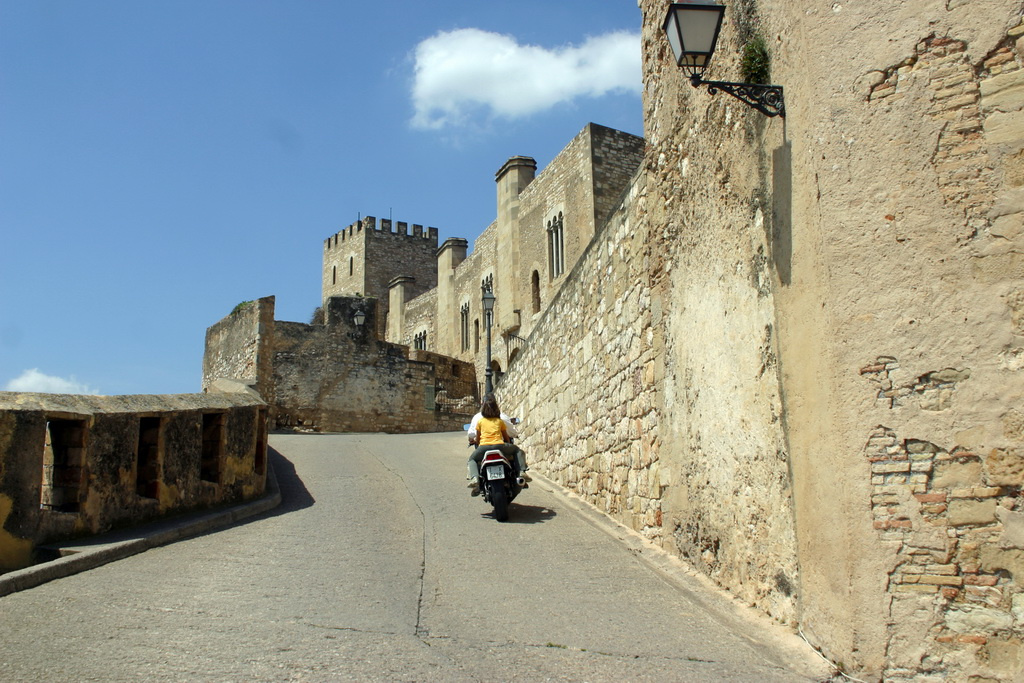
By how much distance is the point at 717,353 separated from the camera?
18.3 ft

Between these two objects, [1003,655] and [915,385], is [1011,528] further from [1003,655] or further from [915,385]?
[915,385]

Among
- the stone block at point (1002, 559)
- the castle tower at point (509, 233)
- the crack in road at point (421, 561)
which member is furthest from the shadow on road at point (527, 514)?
the castle tower at point (509, 233)

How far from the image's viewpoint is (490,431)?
8.94 m

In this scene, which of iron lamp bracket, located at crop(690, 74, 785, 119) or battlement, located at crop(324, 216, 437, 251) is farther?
battlement, located at crop(324, 216, 437, 251)

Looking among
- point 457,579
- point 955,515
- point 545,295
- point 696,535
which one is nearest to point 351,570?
point 457,579

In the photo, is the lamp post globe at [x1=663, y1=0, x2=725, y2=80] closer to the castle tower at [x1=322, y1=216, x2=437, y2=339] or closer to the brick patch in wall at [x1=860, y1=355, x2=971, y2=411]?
the brick patch in wall at [x1=860, y1=355, x2=971, y2=411]

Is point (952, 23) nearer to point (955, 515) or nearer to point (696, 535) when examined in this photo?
point (955, 515)

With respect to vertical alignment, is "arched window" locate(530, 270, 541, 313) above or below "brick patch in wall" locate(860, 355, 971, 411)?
above

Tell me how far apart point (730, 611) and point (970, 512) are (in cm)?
162

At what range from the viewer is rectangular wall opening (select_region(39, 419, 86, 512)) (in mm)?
6496

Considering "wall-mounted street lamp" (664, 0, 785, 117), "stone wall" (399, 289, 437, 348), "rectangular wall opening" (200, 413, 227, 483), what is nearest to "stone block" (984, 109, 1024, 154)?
"wall-mounted street lamp" (664, 0, 785, 117)

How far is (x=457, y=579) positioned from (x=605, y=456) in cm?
269

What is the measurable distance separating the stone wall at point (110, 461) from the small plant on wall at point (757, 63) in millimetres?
4996

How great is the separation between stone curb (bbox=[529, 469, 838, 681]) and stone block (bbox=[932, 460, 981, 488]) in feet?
3.23
